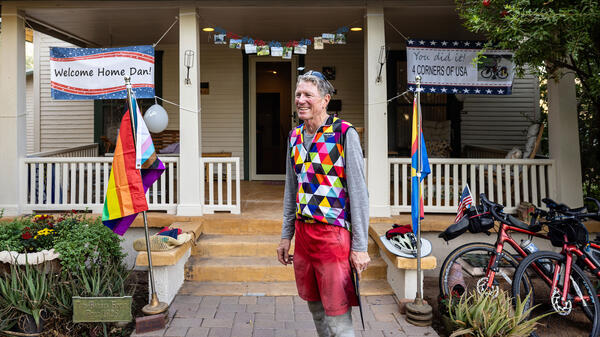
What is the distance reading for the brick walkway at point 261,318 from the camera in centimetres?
350

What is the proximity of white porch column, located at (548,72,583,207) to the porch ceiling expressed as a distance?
177 cm

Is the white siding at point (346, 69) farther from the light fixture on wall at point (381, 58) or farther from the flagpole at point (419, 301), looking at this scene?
the flagpole at point (419, 301)

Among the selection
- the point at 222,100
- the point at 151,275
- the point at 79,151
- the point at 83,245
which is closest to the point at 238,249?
the point at 151,275

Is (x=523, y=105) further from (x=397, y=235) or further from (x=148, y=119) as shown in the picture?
(x=148, y=119)

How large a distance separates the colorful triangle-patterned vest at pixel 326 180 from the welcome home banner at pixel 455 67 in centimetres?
335

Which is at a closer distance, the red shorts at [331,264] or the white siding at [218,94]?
the red shorts at [331,264]

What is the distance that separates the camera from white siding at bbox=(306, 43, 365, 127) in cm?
839

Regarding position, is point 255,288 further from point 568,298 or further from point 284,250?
point 568,298

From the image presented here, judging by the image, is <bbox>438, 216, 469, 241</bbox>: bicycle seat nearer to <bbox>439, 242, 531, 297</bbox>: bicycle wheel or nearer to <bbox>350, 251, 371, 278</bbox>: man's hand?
<bbox>439, 242, 531, 297</bbox>: bicycle wheel

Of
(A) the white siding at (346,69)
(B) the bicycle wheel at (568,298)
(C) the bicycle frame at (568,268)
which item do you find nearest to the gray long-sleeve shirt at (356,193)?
(B) the bicycle wheel at (568,298)

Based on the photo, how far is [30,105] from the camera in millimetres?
9102

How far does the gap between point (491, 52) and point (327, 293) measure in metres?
4.58

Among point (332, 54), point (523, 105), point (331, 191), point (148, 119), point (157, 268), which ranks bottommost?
point (157, 268)

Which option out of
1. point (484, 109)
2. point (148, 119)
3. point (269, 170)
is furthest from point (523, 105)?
point (148, 119)
